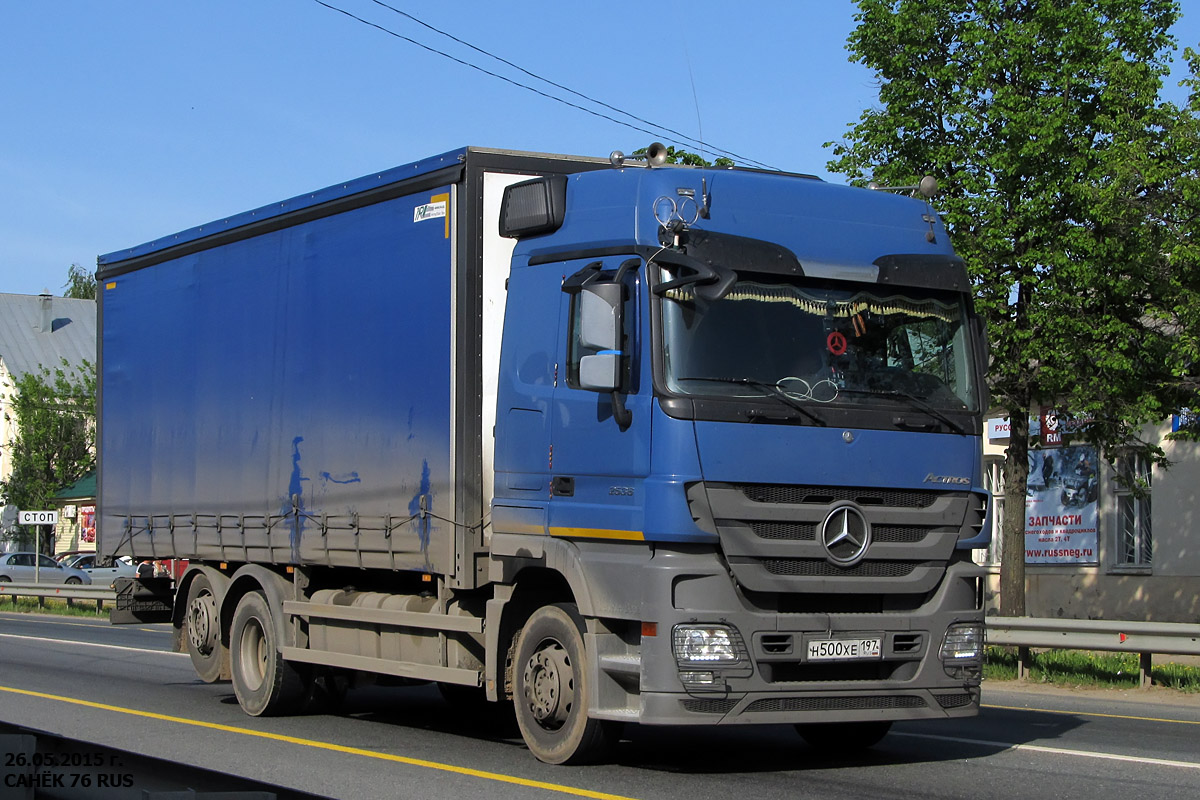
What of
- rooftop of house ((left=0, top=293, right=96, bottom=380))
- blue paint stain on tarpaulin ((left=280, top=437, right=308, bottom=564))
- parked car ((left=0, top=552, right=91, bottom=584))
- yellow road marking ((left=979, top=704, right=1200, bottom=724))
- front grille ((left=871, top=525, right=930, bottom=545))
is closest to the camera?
front grille ((left=871, top=525, right=930, bottom=545))

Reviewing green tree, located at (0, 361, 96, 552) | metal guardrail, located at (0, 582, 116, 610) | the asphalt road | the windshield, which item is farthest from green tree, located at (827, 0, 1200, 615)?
green tree, located at (0, 361, 96, 552)

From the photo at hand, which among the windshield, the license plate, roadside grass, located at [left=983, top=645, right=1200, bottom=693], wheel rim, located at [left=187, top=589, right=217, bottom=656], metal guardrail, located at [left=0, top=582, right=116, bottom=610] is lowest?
metal guardrail, located at [left=0, top=582, right=116, bottom=610]

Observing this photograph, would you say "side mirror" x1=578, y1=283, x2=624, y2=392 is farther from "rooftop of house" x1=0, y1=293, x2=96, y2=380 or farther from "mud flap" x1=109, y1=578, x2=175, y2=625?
"rooftop of house" x1=0, y1=293, x2=96, y2=380

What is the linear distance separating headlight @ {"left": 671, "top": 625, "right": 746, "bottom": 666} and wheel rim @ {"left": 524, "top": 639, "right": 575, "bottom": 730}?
34.6 inches

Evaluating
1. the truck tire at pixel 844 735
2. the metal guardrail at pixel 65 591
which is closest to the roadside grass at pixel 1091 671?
the truck tire at pixel 844 735

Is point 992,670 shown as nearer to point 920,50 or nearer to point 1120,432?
Result: point 1120,432

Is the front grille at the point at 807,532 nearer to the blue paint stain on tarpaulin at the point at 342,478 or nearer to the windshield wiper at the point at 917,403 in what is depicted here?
the windshield wiper at the point at 917,403

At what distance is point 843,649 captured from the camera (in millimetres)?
8211

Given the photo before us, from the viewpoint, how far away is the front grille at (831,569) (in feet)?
26.6

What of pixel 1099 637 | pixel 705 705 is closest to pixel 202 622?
pixel 705 705

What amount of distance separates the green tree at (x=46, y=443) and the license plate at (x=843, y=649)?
56.3m

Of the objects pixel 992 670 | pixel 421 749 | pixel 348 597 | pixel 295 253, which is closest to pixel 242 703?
pixel 348 597

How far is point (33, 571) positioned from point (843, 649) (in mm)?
46584

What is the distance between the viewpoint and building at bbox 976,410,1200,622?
26609 mm
